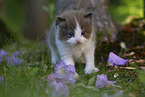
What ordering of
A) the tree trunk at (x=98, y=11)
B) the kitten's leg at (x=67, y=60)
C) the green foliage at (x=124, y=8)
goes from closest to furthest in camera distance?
the kitten's leg at (x=67, y=60), the tree trunk at (x=98, y=11), the green foliage at (x=124, y=8)

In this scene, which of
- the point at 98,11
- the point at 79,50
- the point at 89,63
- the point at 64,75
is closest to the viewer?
the point at 64,75

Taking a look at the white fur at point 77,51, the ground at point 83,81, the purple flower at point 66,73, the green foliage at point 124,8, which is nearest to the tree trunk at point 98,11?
the ground at point 83,81

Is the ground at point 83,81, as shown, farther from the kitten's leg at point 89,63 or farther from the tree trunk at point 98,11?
the tree trunk at point 98,11

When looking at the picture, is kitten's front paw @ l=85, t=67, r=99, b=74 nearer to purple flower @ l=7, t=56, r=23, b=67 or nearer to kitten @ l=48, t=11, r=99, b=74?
kitten @ l=48, t=11, r=99, b=74

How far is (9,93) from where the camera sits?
2.19 meters

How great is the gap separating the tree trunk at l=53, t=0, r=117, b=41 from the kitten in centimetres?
122

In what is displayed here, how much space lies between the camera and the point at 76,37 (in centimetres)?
302

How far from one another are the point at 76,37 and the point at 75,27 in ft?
0.62

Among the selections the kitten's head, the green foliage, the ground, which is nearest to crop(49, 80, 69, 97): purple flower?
the ground

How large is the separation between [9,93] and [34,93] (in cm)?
33

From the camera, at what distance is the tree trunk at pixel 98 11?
4.57 m

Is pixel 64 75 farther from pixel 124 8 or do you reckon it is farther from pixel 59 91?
pixel 124 8

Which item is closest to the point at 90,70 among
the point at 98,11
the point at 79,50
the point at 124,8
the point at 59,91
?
the point at 79,50

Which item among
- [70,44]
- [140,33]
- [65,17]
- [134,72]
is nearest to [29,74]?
[70,44]
